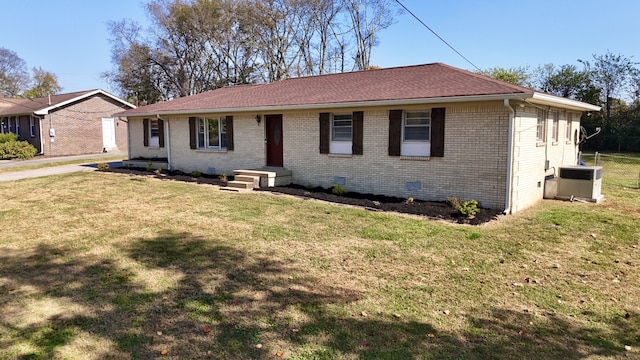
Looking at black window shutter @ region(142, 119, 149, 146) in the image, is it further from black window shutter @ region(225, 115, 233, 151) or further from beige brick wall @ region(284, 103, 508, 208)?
beige brick wall @ region(284, 103, 508, 208)

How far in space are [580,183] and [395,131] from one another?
5.09m

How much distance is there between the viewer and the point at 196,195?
11.5m

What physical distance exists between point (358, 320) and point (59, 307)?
315cm

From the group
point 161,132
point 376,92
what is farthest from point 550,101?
point 161,132

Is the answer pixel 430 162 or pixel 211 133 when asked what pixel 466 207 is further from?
pixel 211 133

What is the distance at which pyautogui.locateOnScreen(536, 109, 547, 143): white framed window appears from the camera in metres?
10.8

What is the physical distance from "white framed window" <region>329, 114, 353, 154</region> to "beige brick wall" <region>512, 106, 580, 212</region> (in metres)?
4.33

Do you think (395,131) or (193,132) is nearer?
(395,131)

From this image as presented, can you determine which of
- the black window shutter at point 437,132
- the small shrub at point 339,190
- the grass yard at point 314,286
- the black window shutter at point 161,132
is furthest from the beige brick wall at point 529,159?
the black window shutter at point 161,132

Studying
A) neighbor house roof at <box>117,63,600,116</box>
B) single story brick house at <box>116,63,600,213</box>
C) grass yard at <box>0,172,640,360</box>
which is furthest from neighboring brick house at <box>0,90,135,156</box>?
grass yard at <box>0,172,640,360</box>

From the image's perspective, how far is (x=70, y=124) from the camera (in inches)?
1113

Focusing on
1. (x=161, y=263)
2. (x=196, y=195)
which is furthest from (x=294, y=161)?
(x=161, y=263)

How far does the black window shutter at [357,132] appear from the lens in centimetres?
1134

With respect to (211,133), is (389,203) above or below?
below
